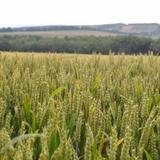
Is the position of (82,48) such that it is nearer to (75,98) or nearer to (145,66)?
(145,66)

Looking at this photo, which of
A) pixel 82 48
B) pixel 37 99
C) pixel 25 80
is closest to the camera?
pixel 37 99

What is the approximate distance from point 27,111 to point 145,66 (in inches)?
107

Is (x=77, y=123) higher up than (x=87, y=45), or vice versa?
(x=77, y=123)

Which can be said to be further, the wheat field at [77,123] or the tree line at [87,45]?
the tree line at [87,45]

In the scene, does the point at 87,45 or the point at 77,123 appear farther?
the point at 87,45

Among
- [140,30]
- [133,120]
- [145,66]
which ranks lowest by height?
[140,30]

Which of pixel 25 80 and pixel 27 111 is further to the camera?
pixel 25 80

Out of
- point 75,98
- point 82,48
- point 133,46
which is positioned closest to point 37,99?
point 75,98

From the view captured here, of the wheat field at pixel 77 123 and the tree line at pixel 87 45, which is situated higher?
the wheat field at pixel 77 123

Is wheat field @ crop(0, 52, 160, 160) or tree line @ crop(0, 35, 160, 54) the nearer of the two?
wheat field @ crop(0, 52, 160, 160)

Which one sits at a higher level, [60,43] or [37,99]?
[37,99]

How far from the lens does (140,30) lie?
181 feet

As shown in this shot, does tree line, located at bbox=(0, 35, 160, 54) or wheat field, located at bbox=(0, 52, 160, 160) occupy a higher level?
wheat field, located at bbox=(0, 52, 160, 160)

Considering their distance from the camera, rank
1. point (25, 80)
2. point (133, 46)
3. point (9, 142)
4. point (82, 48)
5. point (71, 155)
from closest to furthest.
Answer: point (9, 142)
point (71, 155)
point (25, 80)
point (133, 46)
point (82, 48)
